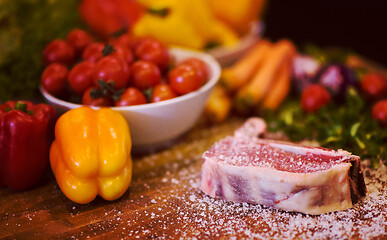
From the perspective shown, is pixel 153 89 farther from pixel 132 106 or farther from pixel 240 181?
pixel 240 181

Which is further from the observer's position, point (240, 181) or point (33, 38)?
point (33, 38)

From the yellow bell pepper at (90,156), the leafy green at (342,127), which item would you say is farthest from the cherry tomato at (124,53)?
the leafy green at (342,127)

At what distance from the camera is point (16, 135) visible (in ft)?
4.84

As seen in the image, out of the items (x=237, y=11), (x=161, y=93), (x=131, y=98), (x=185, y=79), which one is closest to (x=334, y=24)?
(x=237, y=11)

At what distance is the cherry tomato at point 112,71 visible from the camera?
1.61 m

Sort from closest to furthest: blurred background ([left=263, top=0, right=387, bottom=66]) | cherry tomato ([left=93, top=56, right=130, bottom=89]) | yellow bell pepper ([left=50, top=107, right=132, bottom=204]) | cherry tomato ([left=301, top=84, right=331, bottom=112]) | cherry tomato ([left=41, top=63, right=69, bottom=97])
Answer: yellow bell pepper ([left=50, top=107, right=132, bottom=204]) < cherry tomato ([left=93, top=56, right=130, bottom=89]) < cherry tomato ([left=41, top=63, right=69, bottom=97]) < cherry tomato ([left=301, top=84, right=331, bottom=112]) < blurred background ([left=263, top=0, right=387, bottom=66])

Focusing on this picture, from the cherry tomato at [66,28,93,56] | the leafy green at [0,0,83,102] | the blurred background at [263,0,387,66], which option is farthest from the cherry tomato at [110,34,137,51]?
the blurred background at [263,0,387,66]

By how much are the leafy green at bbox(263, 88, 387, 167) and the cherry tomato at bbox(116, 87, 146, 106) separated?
668 mm

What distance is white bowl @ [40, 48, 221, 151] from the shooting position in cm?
166

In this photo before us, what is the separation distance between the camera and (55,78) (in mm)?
1715

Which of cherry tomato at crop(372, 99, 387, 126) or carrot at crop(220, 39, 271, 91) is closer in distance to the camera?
cherry tomato at crop(372, 99, 387, 126)

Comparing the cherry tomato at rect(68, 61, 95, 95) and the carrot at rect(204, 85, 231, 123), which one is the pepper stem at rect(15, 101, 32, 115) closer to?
the cherry tomato at rect(68, 61, 95, 95)

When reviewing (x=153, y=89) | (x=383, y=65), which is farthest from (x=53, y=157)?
(x=383, y=65)

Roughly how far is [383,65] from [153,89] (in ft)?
5.59
